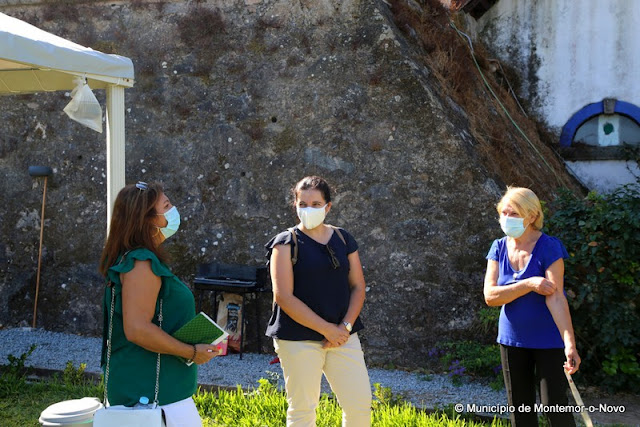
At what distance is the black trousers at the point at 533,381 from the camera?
379 cm

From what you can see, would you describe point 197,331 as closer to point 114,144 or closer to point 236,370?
point 114,144

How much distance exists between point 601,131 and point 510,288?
6.97 metres

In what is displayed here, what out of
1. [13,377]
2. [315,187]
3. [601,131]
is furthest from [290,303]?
[601,131]

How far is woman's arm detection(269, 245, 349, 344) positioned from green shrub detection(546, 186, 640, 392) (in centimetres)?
272

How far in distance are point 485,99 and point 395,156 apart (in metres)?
2.12

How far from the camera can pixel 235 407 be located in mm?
5180

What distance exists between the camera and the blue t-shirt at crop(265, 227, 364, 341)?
3787mm

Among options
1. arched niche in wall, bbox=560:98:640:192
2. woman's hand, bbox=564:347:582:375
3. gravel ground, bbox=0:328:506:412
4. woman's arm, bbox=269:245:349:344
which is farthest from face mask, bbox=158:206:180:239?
arched niche in wall, bbox=560:98:640:192

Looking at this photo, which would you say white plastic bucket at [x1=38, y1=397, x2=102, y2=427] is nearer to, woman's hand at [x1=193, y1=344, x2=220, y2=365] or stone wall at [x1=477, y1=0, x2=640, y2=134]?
woman's hand at [x1=193, y1=344, x2=220, y2=365]

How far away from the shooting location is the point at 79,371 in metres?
6.00

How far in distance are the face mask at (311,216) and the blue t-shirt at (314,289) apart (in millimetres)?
86

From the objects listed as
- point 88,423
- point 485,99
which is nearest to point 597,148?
point 485,99

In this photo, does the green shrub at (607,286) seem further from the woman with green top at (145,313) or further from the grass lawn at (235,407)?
the woman with green top at (145,313)

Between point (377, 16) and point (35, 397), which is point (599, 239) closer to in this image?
point (377, 16)
